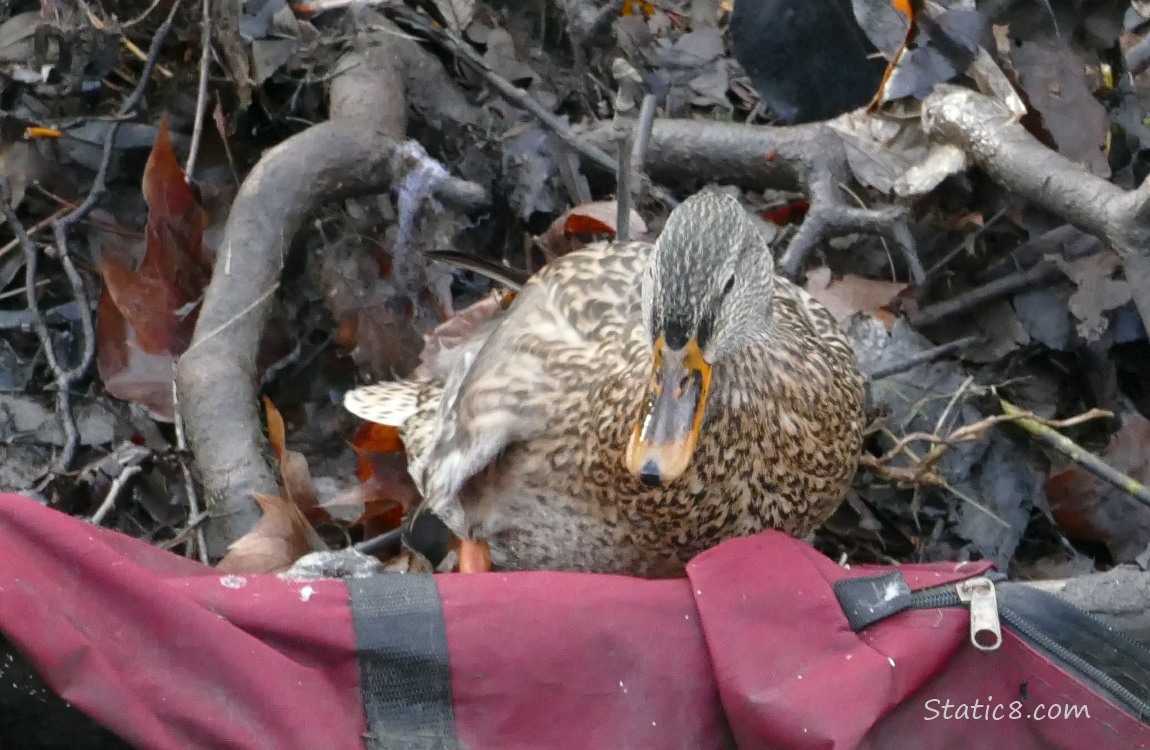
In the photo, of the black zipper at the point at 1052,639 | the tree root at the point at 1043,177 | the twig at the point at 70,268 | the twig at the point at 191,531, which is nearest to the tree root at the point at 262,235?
the twig at the point at 191,531

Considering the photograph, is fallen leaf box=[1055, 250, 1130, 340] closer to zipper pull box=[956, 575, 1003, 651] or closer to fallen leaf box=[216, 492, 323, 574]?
zipper pull box=[956, 575, 1003, 651]

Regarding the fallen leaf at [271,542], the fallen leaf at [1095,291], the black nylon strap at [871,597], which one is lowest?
the fallen leaf at [271,542]

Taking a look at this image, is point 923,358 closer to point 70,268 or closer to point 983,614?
point 983,614

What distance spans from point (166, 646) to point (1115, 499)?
6.28 feet

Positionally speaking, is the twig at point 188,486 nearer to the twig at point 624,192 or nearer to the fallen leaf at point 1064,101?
the twig at point 624,192

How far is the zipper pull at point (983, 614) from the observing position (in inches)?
65.4

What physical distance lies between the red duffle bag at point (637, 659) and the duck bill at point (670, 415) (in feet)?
0.71

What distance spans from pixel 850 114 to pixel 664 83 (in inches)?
20.7

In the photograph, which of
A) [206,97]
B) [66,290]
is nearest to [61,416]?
[66,290]

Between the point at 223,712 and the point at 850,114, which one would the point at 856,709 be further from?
the point at 850,114

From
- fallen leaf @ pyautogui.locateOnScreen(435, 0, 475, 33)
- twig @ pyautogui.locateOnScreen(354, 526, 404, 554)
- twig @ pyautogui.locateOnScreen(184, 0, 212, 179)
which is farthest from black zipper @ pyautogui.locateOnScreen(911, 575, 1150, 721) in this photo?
fallen leaf @ pyautogui.locateOnScreen(435, 0, 475, 33)

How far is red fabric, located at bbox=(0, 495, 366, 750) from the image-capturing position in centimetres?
143

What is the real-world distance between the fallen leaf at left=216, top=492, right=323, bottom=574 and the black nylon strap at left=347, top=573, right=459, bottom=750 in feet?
2.17

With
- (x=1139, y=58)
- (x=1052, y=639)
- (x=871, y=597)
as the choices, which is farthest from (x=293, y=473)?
(x=1139, y=58)
